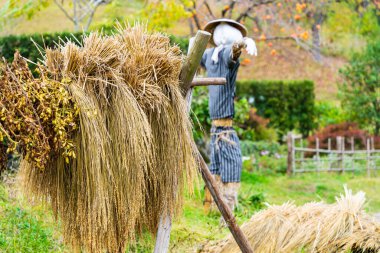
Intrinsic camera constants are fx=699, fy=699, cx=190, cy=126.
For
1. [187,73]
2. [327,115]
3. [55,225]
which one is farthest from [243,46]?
[327,115]

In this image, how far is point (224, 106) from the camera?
7352mm

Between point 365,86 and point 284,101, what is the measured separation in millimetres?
2135

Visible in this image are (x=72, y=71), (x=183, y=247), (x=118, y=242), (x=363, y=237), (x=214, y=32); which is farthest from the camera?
(x=214, y=32)

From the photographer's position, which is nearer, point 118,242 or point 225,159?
point 118,242

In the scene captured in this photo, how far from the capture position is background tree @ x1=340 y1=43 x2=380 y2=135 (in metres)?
16.3

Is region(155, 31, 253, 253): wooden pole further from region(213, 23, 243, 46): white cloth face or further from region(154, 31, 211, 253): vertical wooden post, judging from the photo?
region(213, 23, 243, 46): white cloth face

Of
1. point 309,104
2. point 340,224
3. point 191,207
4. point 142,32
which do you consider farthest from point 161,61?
point 309,104

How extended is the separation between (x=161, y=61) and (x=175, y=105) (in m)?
0.31

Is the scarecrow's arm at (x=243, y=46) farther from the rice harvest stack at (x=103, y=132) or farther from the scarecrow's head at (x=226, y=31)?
the rice harvest stack at (x=103, y=132)

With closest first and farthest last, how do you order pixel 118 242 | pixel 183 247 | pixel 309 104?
pixel 118 242 < pixel 183 247 < pixel 309 104

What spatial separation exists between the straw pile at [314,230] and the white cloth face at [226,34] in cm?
226

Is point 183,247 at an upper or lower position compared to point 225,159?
lower

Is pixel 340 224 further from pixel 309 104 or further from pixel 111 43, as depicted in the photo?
pixel 309 104

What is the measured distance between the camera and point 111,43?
4.32 m
